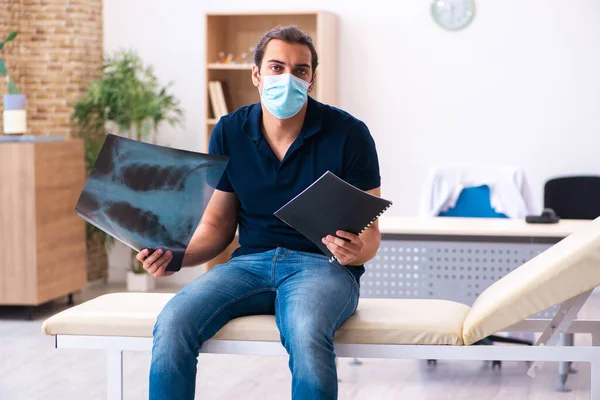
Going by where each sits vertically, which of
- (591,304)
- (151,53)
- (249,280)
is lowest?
(591,304)

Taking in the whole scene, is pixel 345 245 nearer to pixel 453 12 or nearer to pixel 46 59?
pixel 453 12

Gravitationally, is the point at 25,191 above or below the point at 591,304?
above

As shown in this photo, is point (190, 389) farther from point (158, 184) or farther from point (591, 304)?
point (591, 304)

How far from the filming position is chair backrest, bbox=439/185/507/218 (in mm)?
4328

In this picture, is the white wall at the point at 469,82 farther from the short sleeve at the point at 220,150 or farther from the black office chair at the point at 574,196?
the short sleeve at the point at 220,150

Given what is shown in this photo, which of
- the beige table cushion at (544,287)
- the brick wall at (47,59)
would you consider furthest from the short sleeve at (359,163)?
the brick wall at (47,59)

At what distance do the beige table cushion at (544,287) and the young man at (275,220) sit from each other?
0.34m

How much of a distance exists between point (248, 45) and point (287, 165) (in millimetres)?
3627

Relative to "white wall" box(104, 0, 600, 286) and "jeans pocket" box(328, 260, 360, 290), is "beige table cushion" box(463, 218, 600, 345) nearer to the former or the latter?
"jeans pocket" box(328, 260, 360, 290)

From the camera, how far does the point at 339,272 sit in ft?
7.86

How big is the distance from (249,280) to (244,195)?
0.83 feet

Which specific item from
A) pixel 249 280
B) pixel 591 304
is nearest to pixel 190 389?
pixel 249 280

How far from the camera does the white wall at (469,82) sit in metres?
5.62

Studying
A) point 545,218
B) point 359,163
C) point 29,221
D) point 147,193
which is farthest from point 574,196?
point 147,193
